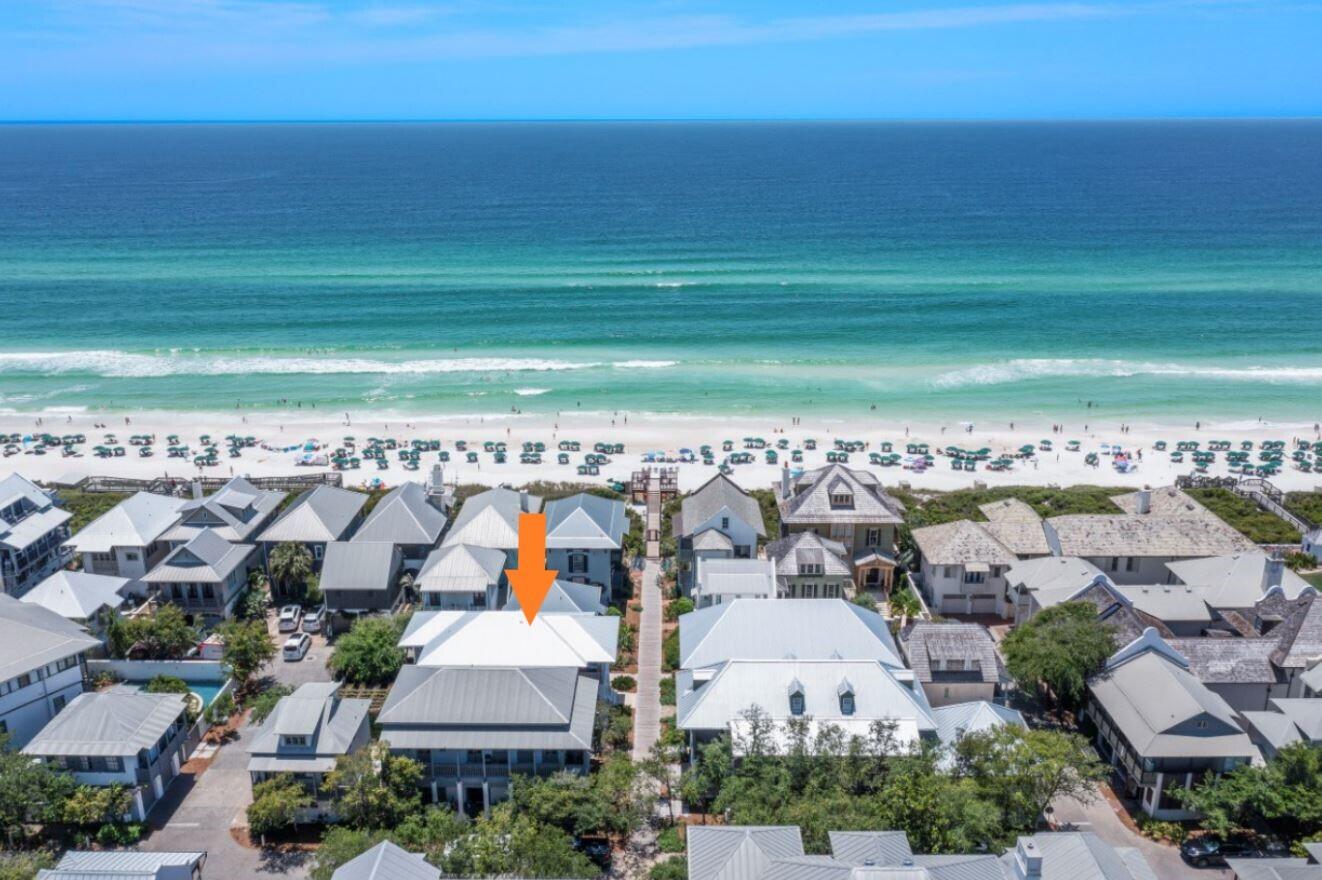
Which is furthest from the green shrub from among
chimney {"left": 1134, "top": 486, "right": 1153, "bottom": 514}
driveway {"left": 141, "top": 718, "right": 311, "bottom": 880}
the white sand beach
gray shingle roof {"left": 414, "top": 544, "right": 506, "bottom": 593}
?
chimney {"left": 1134, "top": 486, "right": 1153, "bottom": 514}

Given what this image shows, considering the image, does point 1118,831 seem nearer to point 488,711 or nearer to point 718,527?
point 488,711

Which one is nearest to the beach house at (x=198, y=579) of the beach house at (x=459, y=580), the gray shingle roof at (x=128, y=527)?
the gray shingle roof at (x=128, y=527)

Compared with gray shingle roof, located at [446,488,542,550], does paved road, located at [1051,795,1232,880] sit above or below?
below

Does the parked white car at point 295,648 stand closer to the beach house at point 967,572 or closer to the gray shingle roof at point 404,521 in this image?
the gray shingle roof at point 404,521

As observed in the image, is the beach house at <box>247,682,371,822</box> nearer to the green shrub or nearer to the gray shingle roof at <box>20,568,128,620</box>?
the green shrub

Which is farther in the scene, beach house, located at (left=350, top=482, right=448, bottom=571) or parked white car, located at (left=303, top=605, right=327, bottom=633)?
beach house, located at (left=350, top=482, right=448, bottom=571)
